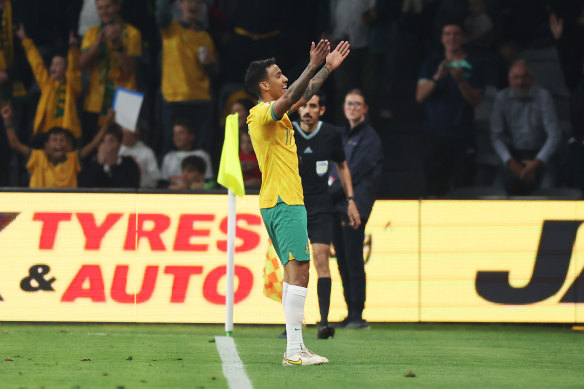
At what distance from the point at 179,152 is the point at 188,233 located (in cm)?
243

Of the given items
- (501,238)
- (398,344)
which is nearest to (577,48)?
(501,238)

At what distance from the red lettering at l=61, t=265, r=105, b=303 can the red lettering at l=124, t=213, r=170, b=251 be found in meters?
0.43

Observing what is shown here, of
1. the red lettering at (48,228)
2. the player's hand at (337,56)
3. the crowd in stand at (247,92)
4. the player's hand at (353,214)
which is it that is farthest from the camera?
the crowd in stand at (247,92)

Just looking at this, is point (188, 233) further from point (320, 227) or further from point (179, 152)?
point (179, 152)

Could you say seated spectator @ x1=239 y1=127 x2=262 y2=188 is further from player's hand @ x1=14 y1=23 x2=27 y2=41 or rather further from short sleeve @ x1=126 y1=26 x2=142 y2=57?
player's hand @ x1=14 y1=23 x2=27 y2=41

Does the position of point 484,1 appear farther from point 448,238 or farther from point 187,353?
point 187,353

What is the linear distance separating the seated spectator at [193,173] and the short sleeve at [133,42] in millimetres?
1751

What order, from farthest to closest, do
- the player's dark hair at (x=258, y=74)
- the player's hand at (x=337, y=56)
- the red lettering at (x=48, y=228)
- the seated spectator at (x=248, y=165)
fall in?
the seated spectator at (x=248, y=165) < the red lettering at (x=48, y=228) < the player's dark hair at (x=258, y=74) < the player's hand at (x=337, y=56)

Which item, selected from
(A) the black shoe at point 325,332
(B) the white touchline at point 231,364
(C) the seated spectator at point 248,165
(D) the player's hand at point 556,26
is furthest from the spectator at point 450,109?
(B) the white touchline at point 231,364

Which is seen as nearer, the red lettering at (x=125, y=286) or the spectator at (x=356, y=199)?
the spectator at (x=356, y=199)

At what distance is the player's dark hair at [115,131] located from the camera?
43.9 feet

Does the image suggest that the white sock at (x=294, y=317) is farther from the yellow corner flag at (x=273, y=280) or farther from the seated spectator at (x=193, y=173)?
the seated spectator at (x=193, y=173)

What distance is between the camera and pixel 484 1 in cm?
1454

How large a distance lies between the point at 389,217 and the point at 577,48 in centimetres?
408
